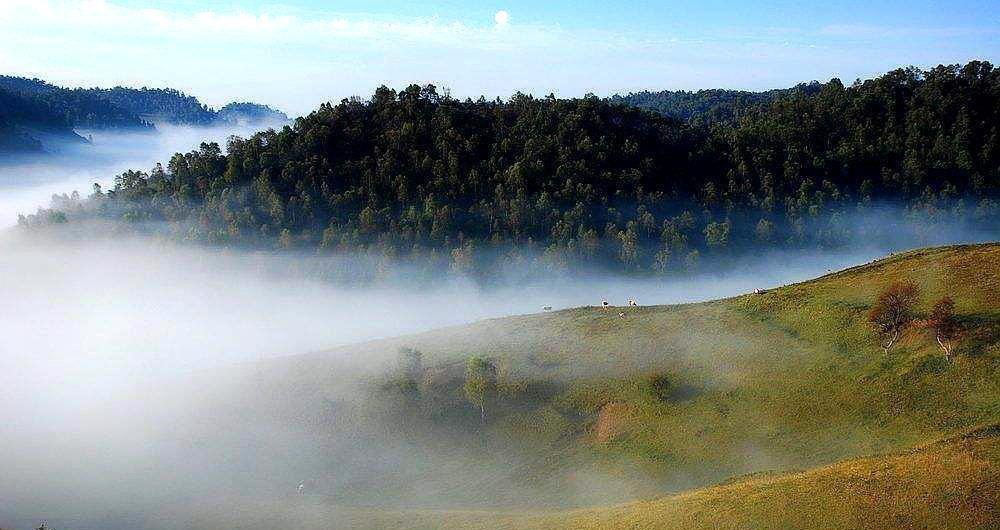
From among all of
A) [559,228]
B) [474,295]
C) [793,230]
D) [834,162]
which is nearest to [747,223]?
[793,230]

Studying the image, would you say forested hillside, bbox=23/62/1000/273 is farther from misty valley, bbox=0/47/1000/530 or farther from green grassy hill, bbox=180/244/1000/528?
green grassy hill, bbox=180/244/1000/528

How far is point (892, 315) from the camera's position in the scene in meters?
58.8

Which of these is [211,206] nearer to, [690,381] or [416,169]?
[416,169]

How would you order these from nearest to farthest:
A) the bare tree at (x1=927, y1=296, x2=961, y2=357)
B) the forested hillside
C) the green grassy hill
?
the green grassy hill → the bare tree at (x1=927, y1=296, x2=961, y2=357) → the forested hillside

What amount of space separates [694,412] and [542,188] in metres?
123

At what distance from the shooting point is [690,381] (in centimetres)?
6144

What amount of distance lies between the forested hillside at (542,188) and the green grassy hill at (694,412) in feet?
288

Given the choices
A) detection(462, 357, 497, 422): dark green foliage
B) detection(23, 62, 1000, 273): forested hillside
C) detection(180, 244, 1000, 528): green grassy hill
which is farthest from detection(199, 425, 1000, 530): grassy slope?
detection(23, 62, 1000, 273): forested hillside

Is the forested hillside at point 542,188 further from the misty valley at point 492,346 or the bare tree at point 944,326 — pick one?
the bare tree at point 944,326

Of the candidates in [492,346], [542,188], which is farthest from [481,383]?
[542,188]

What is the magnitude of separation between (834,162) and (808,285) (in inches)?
5346

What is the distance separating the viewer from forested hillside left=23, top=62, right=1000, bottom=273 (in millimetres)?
166250

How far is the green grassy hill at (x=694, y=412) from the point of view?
3825 cm

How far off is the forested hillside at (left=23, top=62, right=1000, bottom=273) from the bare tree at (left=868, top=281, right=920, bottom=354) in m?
101
